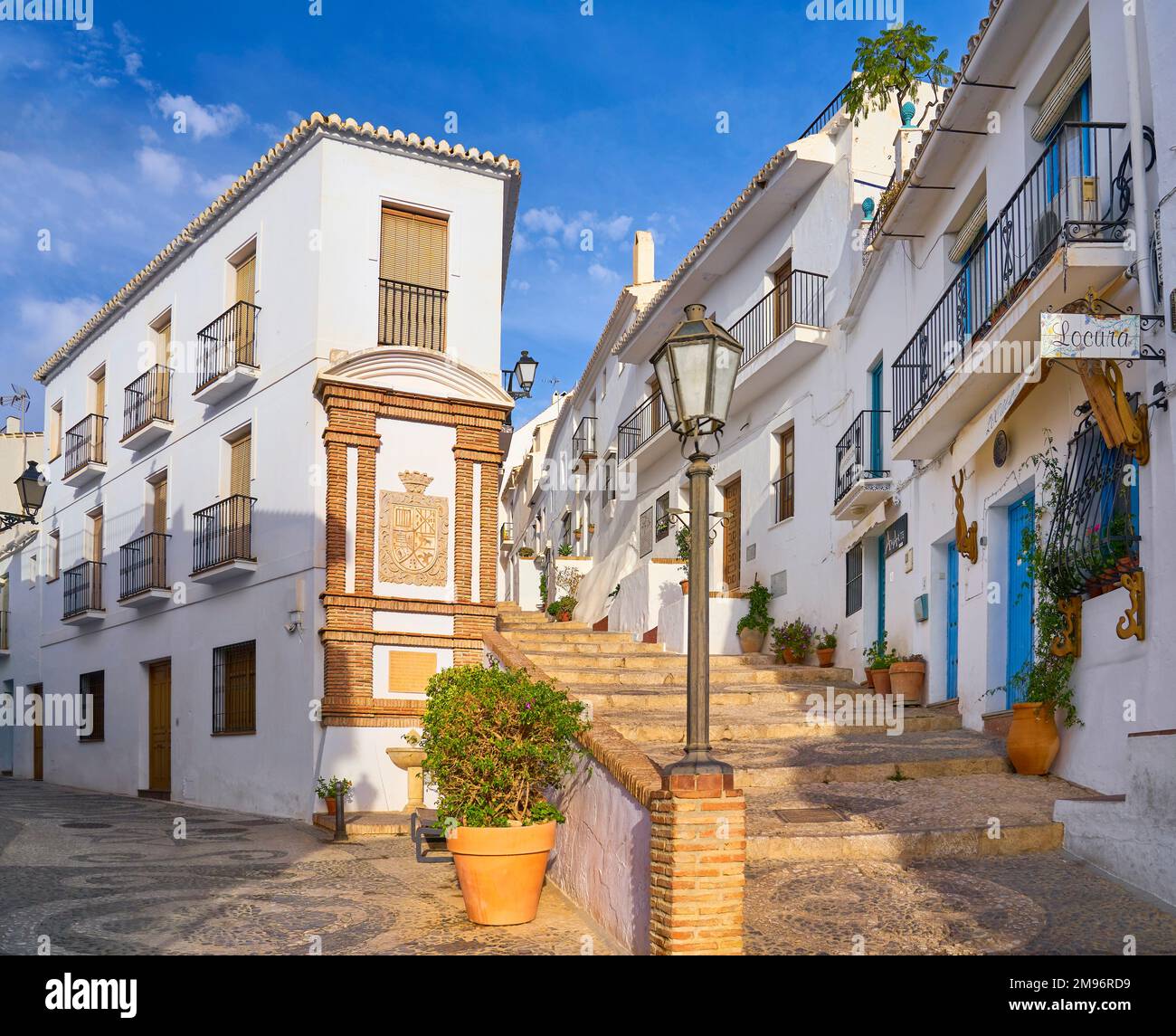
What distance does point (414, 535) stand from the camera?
14.6m

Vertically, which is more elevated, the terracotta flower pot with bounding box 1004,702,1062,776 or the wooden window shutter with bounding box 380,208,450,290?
the wooden window shutter with bounding box 380,208,450,290

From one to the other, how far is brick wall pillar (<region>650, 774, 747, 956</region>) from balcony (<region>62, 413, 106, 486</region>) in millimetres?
17022

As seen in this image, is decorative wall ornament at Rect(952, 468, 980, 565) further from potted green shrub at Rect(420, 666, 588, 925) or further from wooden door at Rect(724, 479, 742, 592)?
wooden door at Rect(724, 479, 742, 592)

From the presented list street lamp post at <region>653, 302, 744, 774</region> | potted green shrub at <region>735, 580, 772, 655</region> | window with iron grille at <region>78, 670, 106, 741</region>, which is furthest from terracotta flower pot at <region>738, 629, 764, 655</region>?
street lamp post at <region>653, 302, 744, 774</region>

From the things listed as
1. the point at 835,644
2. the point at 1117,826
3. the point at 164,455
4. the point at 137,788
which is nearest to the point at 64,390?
the point at 164,455

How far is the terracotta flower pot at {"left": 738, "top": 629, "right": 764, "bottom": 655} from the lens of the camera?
1762cm

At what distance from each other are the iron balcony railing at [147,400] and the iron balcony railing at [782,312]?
8.79m

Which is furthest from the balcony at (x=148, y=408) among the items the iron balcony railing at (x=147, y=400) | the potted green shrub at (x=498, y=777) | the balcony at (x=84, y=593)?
the potted green shrub at (x=498, y=777)

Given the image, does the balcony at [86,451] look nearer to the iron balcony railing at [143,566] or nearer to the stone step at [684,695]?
the iron balcony railing at [143,566]

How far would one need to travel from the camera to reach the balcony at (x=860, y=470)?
47.1 ft

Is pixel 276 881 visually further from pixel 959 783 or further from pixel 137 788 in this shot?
pixel 137 788

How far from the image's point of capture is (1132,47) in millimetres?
8039

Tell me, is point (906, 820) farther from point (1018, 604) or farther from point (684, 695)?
point (684, 695)
